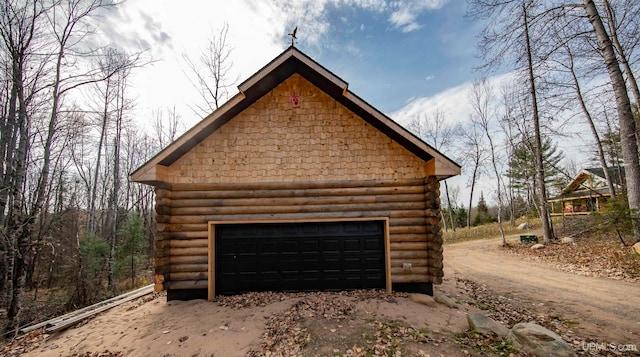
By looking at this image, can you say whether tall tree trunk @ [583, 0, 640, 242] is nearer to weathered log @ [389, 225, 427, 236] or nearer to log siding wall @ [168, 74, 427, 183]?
log siding wall @ [168, 74, 427, 183]

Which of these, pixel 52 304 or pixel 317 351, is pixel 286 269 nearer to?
pixel 317 351

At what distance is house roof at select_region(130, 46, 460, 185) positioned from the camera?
6910 mm

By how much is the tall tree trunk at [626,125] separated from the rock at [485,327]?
9.53 meters

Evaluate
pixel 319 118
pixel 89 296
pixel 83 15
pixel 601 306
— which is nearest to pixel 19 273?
pixel 89 296

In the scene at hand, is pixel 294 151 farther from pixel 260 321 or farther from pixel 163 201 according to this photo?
pixel 260 321

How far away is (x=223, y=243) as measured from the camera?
758 cm

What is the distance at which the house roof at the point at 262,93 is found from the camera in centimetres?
691

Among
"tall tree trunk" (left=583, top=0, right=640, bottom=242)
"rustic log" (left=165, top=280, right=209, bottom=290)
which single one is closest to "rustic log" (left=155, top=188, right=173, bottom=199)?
"rustic log" (left=165, top=280, right=209, bottom=290)

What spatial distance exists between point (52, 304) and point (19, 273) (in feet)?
11.9

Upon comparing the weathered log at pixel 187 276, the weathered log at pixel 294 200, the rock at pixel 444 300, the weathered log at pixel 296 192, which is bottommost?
the rock at pixel 444 300

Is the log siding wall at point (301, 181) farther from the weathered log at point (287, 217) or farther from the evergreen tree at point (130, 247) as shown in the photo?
the evergreen tree at point (130, 247)

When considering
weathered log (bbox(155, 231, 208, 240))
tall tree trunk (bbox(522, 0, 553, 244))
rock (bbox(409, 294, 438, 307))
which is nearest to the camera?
rock (bbox(409, 294, 438, 307))

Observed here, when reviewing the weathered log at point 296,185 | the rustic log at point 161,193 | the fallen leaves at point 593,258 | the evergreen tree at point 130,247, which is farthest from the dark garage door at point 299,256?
the evergreen tree at point 130,247

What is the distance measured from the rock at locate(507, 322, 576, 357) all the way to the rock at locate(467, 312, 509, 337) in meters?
0.16
